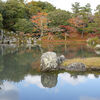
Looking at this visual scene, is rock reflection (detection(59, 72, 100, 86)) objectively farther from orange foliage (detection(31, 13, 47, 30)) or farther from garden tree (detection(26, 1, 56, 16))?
garden tree (detection(26, 1, 56, 16))

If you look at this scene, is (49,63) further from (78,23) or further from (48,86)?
(78,23)

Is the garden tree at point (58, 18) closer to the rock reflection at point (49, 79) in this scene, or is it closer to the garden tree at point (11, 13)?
the garden tree at point (11, 13)

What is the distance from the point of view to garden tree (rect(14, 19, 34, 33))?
35.5m

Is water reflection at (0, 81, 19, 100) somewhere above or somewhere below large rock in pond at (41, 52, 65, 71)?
below

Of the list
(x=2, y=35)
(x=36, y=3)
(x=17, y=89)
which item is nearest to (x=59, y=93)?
(x=17, y=89)

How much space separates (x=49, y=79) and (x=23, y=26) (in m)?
29.5

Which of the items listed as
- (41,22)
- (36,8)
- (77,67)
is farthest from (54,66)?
(36,8)

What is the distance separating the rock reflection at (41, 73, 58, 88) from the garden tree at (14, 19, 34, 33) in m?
28.6

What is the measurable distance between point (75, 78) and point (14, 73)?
11.9 feet

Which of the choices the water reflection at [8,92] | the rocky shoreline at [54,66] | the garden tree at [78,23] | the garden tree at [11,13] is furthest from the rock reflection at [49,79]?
the garden tree at [78,23]

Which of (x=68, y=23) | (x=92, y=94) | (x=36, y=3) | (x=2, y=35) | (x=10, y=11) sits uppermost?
(x=36, y=3)

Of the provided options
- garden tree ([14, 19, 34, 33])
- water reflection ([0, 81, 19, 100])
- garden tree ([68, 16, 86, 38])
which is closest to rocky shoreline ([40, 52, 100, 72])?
water reflection ([0, 81, 19, 100])

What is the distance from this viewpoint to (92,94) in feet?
19.7

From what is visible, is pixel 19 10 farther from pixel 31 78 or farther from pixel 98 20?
pixel 31 78
